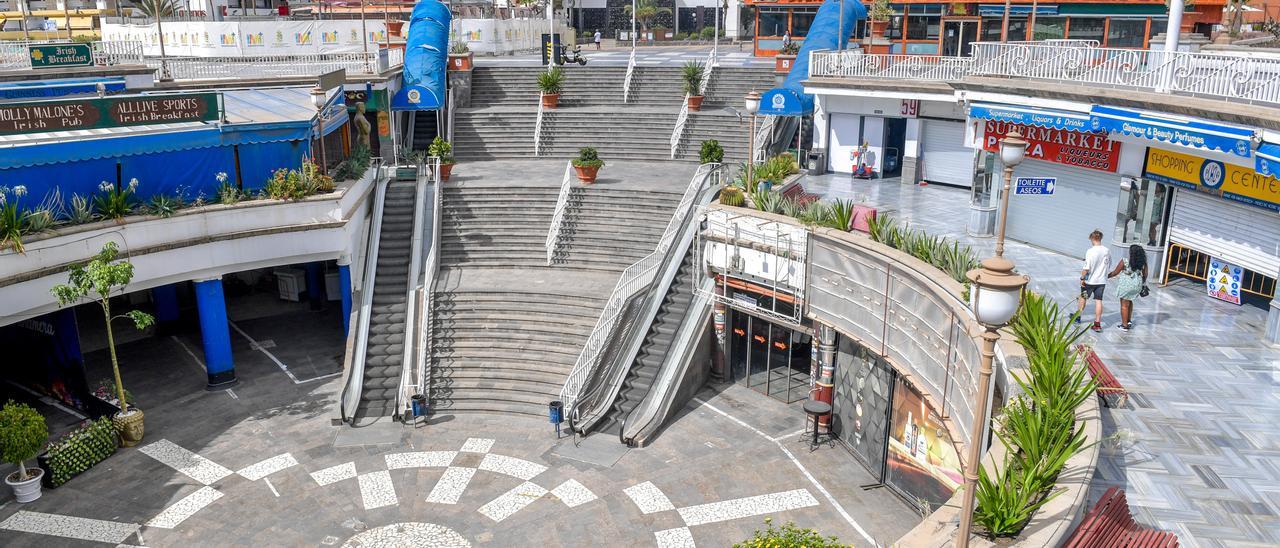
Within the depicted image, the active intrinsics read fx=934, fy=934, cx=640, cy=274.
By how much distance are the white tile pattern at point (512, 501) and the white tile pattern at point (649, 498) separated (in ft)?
5.98

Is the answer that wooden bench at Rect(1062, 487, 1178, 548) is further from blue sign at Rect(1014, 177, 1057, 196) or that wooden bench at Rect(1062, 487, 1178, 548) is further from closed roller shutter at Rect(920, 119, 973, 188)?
closed roller shutter at Rect(920, 119, 973, 188)

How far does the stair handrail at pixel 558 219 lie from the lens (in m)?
27.1

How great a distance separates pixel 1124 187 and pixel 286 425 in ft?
64.4

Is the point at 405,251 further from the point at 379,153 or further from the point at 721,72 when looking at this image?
the point at 721,72

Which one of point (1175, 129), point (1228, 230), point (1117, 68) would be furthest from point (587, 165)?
point (1228, 230)

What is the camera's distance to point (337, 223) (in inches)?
955

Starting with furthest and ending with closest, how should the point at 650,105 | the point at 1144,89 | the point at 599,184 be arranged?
the point at 650,105 → the point at 599,184 → the point at 1144,89

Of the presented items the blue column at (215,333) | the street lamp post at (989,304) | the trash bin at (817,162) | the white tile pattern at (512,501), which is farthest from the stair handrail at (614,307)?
the street lamp post at (989,304)

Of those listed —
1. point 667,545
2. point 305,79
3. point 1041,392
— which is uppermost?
point 305,79

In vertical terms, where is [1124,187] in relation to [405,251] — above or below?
above

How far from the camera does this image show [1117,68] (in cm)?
1973

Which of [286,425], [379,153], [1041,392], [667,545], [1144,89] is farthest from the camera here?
[379,153]

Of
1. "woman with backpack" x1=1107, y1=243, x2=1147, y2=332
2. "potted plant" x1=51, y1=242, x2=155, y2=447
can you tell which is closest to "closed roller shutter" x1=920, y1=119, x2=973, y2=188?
"woman with backpack" x1=1107, y1=243, x2=1147, y2=332

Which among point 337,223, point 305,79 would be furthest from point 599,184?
point 305,79
